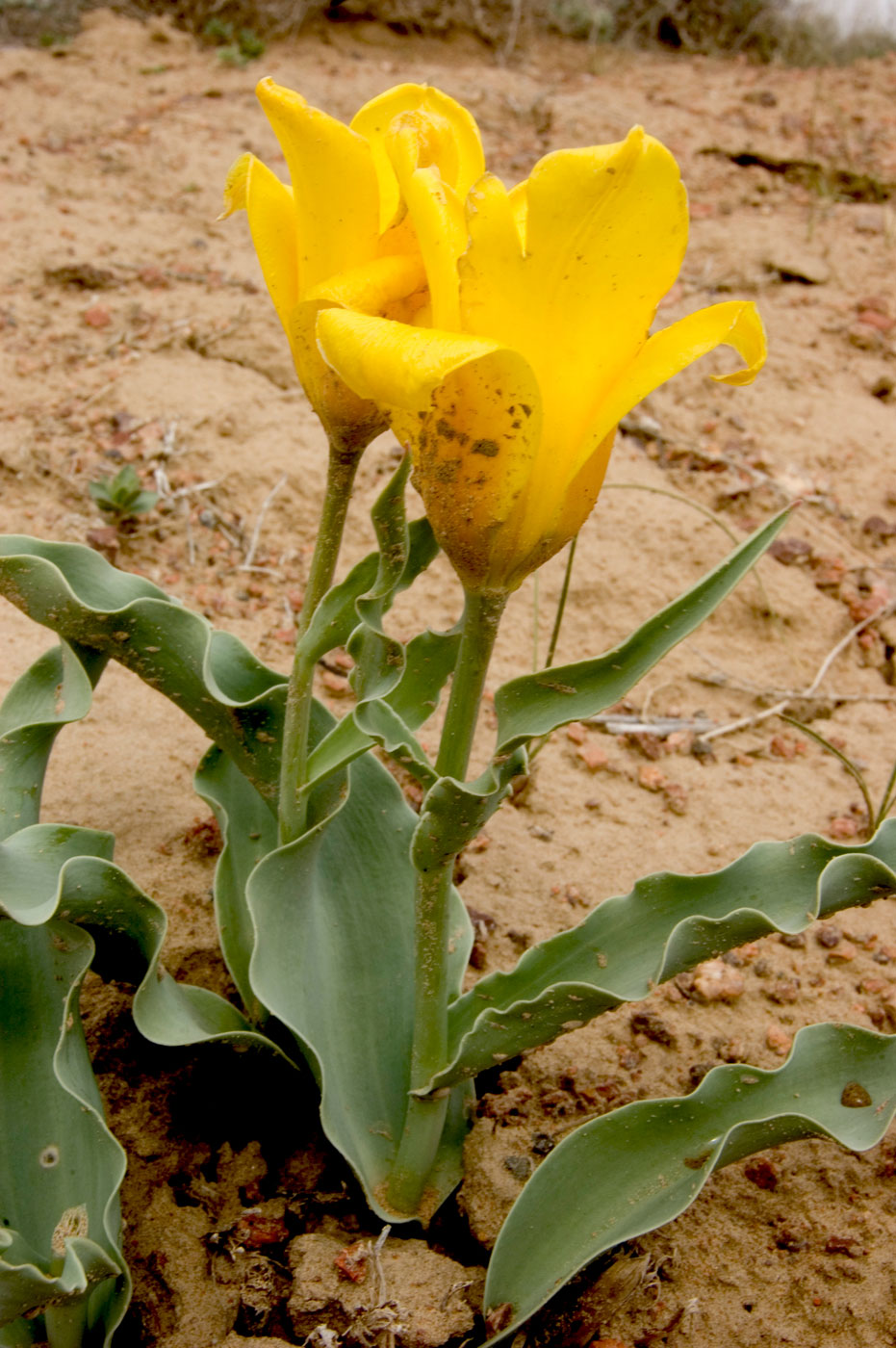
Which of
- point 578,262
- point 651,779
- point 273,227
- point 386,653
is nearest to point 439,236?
point 578,262

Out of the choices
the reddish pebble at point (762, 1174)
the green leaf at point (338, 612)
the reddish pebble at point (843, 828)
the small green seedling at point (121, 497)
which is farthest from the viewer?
the small green seedling at point (121, 497)

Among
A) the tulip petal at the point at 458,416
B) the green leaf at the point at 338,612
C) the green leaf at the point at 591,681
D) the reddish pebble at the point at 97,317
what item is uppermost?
the tulip petal at the point at 458,416

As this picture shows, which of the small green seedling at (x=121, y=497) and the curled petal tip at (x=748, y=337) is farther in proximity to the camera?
the small green seedling at (x=121, y=497)

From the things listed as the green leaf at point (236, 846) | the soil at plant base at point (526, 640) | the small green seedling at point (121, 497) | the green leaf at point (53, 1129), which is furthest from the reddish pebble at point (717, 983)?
the small green seedling at point (121, 497)

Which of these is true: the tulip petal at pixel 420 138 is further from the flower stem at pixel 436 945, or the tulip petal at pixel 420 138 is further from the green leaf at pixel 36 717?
the green leaf at pixel 36 717

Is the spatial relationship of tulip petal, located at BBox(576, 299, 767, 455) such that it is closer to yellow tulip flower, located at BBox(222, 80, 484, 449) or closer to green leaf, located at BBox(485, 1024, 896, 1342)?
yellow tulip flower, located at BBox(222, 80, 484, 449)

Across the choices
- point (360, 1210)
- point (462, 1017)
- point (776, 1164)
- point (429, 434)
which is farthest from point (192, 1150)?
point (429, 434)
